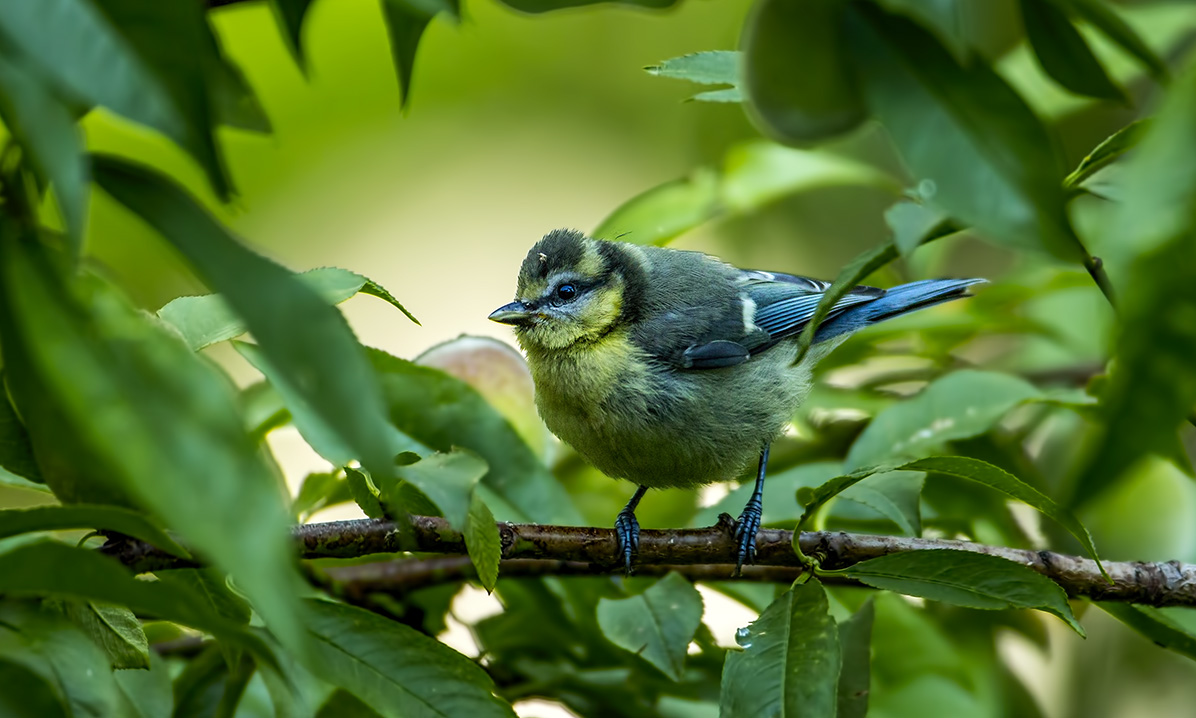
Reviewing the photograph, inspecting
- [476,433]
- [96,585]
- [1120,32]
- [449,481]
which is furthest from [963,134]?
[476,433]

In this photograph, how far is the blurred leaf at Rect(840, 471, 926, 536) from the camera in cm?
175

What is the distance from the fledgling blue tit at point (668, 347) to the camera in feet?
8.38

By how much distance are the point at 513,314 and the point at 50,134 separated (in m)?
2.12

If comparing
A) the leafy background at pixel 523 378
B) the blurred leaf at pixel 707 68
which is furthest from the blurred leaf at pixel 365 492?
the blurred leaf at pixel 707 68

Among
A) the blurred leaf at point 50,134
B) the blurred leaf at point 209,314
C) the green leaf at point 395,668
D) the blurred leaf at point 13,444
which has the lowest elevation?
the green leaf at point 395,668

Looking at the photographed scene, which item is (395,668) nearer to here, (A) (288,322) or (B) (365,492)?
(B) (365,492)

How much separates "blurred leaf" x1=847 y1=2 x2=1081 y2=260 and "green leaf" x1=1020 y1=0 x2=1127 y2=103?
6cm

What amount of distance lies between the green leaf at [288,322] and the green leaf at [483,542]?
0.49 metres

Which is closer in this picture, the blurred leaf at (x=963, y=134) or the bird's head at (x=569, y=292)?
the blurred leaf at (x=963, y=134)

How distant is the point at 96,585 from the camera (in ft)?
3.32

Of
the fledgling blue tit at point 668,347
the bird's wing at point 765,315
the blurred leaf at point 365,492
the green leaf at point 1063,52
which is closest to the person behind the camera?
the green leaf at point 1063,52

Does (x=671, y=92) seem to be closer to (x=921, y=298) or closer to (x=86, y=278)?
(x=921, y=298)

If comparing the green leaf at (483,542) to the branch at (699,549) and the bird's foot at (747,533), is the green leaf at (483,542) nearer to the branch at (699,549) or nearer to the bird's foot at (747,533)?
the branch at (699,549)

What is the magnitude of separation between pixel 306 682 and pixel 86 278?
0.66 metres
